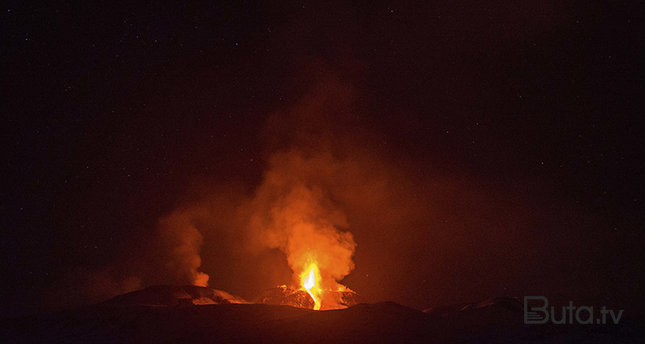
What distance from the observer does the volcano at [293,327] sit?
28547mm

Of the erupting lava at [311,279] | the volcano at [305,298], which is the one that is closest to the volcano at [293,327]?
the volcano at [305,298]

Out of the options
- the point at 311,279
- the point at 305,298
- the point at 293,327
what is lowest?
the point at 293,327

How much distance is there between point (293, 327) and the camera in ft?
106

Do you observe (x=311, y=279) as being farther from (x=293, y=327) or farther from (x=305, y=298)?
(x=293, y=327)

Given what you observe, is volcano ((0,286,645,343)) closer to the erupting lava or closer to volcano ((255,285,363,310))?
volcano ((255,285,363,310))

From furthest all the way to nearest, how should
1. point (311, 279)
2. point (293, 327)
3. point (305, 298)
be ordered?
point (311, 279)
point (305, 298)
point (293, 327)

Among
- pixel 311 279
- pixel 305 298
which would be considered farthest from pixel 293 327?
pixel 311 279

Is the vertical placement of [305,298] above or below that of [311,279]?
below

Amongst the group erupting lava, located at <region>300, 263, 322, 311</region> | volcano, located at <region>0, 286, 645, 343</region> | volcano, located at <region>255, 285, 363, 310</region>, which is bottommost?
volcano, located at <region>0, 286, 645, 343</region>

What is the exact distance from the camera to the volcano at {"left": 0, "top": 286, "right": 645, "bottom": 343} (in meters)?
28.5

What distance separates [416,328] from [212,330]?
11789 millimetres

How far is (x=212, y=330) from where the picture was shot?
32.3 meters

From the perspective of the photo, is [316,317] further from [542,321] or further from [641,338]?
[641,338]

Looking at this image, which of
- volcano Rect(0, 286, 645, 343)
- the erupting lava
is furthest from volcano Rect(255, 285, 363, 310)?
volcano Rect(0, 286, 645, 343)
